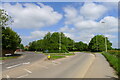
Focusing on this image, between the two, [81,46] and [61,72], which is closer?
[61,72]

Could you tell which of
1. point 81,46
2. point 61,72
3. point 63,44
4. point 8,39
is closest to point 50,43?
Result: point 63,44

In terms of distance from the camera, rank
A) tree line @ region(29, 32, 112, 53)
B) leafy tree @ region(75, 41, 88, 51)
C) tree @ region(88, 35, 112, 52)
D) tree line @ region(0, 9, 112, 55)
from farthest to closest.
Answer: leafy tree @ region(75, 41, 88, 51) → tree @ region(88, 35, 112, 52) → tree line @ region(29, 32, 112, 53) → tree line @ region(0, 9, 112, 55)

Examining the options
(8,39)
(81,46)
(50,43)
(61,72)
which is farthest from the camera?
(81,46)

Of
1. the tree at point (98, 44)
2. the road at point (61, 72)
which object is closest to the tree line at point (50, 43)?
the tree at point (98, 44)

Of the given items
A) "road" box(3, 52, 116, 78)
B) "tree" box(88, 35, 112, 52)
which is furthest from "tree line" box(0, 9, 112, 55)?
"road" box(3, 52, 116, 78)

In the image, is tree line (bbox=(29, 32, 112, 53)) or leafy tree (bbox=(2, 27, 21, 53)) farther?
tree line (bbox=(29, 32, 112, 53))

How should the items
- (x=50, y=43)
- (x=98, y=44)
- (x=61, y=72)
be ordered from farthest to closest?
(x=98, y=44) → (x=50, y=43) → (x=61, y=72)

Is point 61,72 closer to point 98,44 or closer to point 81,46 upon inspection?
point 98,44

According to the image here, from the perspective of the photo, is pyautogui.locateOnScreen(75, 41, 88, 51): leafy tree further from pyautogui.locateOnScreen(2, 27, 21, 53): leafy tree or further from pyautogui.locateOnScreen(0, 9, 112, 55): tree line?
pyautogui.locateOnScreen(2, 27, 21, 53): leafy tree

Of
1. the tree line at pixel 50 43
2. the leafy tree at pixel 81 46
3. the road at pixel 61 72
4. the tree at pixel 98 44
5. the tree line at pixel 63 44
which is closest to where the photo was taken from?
the road at pixel 61 72

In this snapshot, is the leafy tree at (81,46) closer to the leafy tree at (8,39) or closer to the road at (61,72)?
the leafy tree at (8,39)

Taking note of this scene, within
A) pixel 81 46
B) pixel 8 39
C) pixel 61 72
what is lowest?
pixel 61 72

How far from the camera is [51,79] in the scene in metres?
9.64

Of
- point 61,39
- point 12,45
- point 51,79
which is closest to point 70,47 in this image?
point 61,39
